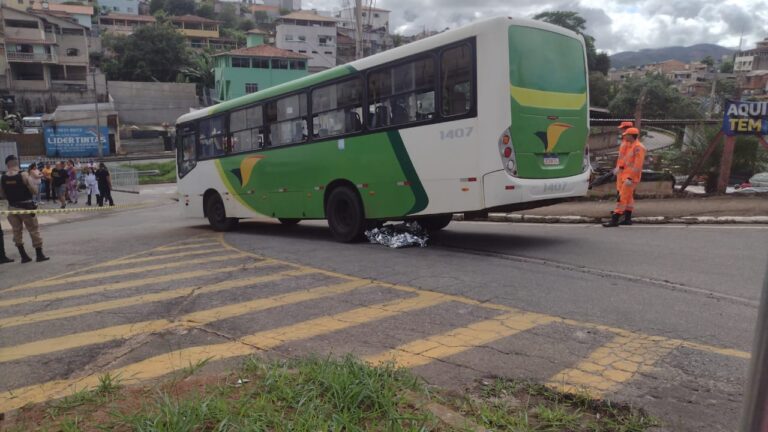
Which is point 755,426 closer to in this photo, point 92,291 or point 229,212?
point 92,291

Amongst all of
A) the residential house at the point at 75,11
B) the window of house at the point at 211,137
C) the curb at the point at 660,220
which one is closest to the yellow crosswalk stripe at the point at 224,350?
the curb at the point at 660,220

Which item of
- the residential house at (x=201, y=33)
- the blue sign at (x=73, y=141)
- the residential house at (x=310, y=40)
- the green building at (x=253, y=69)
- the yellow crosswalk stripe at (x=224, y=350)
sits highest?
the residential house at (x=201, y=33)

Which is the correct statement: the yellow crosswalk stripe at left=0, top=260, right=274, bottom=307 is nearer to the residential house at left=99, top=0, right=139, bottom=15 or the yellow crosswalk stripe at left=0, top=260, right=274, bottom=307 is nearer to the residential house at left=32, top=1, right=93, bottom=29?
the residential house at left=32, top=1, right=93, bottom=29

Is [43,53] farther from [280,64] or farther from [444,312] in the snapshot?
→ [444,312]

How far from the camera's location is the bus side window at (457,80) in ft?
23.6

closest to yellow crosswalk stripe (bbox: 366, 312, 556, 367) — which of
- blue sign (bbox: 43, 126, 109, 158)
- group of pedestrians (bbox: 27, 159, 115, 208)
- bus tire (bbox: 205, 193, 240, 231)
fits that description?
bus tire (bbox: 205, 193, 240, 231)

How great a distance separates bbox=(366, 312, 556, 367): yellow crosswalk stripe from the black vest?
8333mm

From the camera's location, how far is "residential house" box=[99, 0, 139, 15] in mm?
106725

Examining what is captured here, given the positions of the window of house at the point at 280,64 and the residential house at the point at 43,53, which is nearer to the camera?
the residential house at the point at 43,53

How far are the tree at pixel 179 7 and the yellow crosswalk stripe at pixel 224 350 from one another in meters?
118

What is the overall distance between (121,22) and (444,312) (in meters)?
109

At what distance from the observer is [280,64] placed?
60344 mm

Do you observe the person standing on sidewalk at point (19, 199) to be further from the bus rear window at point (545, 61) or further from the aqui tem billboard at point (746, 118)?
the aqui tem billboard at point (746, 118)

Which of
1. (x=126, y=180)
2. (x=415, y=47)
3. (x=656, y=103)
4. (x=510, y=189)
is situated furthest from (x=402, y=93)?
(x=656, y=103)
